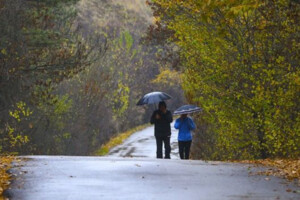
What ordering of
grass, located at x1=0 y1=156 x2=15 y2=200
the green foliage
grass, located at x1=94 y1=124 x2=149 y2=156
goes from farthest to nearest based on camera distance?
1. grass, located at x1=94 y1=124 x2=149 y2=156
2. the green foliage
3. grass, located at x1=0 y1=156 x2=15 y2=200

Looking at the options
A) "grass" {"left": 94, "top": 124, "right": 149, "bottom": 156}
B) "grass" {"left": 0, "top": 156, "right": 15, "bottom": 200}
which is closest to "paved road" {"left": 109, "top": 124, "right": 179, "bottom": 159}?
"grass" {"left": 94, "top": 124, "right": 149, "bottom": 156}

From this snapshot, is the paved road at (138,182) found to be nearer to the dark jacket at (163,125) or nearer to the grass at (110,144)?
the dark jacket at (163,125)

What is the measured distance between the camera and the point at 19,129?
28.0 metres

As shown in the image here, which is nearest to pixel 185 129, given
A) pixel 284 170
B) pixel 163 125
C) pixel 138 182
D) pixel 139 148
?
pixel 163 125

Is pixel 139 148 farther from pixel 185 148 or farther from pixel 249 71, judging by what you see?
pixel 249 71

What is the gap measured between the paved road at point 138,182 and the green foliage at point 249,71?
2605 millimetres

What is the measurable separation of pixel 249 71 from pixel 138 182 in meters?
7.47

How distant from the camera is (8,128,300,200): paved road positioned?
404 inches

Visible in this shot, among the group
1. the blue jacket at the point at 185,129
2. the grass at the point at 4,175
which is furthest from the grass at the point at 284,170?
the grass at the point at 4,175

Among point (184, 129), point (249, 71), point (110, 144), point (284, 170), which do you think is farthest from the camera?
point (110, 144)

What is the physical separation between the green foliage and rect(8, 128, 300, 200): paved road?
261 cm

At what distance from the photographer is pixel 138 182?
11602 mm

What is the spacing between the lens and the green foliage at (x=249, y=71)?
17.1 m

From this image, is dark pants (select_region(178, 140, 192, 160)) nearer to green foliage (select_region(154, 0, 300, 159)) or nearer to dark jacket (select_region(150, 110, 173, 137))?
dark jacket (select_region(150, 110, 173, 137))
